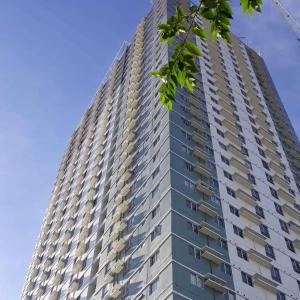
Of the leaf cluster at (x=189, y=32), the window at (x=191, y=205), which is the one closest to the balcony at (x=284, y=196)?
the window at (x=191, y=205)

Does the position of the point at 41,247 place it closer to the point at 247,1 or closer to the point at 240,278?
the point at 240,278

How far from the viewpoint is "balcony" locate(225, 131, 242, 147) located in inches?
2030

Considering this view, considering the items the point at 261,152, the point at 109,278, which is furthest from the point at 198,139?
the point at 109,278

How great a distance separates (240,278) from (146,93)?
27785 millimetres

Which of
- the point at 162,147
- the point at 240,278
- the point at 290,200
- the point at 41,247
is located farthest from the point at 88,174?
the point at 240,278

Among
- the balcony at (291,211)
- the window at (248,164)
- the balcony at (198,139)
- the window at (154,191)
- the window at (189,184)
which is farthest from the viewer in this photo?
the window at (248,164)

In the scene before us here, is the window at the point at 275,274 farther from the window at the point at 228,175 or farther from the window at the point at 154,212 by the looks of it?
the window at the point at 154,212

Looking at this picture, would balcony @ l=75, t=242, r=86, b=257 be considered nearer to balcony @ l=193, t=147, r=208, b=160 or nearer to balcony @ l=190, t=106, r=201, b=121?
balcony @ l=193, t=147, r=208, b=160

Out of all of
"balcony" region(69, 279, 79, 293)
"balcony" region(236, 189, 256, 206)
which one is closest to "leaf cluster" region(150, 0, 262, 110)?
"balcony" region(236, 189, 256, 206)

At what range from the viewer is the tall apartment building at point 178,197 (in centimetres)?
3553

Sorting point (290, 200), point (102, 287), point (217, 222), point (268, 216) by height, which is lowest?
point (102, 287)

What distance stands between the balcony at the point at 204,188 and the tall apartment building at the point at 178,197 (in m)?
0.17

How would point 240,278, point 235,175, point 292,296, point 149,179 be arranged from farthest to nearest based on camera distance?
1. point 235,175
2. point 149,179
3. point 292,296
4. point 240,278

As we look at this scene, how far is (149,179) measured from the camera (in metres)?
43.3
